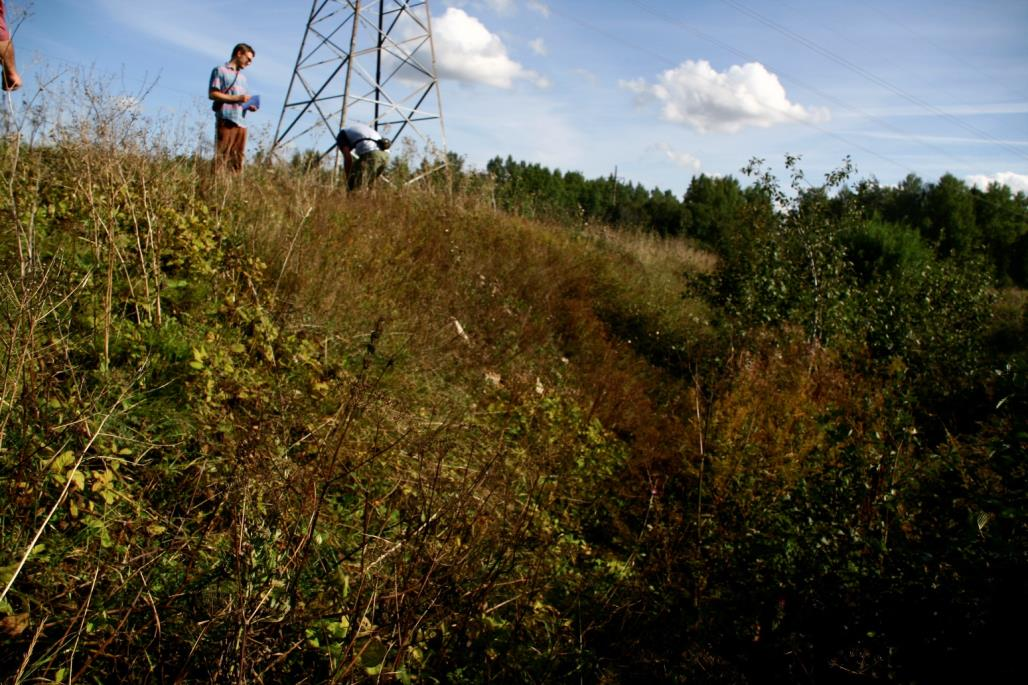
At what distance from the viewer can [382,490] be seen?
11.4ft

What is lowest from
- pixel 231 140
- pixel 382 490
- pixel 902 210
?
pixel 382 490

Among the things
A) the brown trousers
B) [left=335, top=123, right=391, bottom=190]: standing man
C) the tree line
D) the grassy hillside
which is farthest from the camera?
the tree line

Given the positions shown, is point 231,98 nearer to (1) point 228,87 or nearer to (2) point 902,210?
(1) point 228,87

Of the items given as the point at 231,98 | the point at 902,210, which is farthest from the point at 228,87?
the point at 902,210

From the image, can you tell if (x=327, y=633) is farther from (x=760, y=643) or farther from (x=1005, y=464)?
(x=1005, y=464)

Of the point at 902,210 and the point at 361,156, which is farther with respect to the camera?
the point at 902,210

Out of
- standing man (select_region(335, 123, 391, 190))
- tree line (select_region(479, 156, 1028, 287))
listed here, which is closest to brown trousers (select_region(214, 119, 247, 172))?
standing man (select_region(335, 123, 391, 190))

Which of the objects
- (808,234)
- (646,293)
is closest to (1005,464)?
(808,234)

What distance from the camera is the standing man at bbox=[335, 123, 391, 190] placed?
8516 mm

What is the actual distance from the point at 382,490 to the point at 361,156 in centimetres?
613

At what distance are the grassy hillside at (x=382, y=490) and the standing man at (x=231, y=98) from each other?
1.02 meters

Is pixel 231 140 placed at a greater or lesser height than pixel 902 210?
lesser

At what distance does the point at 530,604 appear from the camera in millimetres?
2738

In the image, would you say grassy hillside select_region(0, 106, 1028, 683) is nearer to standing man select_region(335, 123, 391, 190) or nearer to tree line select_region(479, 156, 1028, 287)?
standing man select_region(335, 123, 391, 190)
